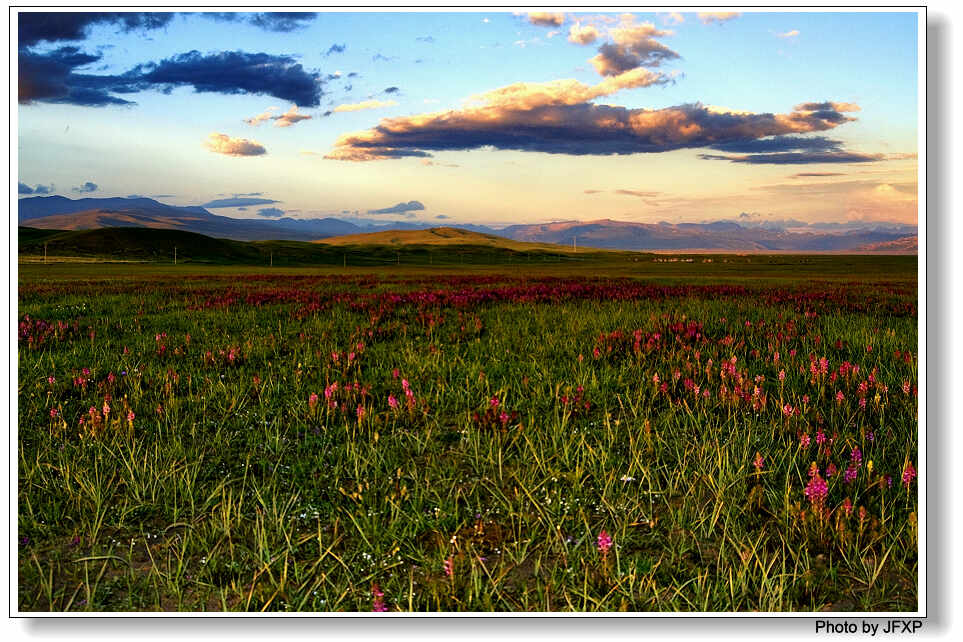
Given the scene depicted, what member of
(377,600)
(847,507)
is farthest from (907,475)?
(377,600)

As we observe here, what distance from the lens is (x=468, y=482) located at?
4.14m

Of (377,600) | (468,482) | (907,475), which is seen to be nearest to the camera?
(377,600)

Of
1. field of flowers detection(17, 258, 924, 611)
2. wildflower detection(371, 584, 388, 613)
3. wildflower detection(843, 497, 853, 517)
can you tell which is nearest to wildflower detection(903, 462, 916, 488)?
field of flowers detection(17, 258, 924, 611)

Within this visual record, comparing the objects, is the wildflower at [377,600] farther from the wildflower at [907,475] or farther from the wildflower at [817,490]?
the wildflower at [907,475]

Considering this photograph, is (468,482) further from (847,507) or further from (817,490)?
(847,507)

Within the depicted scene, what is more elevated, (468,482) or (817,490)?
(817,490)

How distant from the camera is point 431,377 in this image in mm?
6953

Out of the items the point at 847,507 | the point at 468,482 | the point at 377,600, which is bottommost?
the point at 377,600

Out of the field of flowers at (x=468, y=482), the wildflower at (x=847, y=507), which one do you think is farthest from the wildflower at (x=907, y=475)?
the wildflower at (x=847, y=507)

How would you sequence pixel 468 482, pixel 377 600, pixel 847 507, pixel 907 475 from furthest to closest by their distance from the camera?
1. pixel 468 482
2. pixel 907 475
3. pixel 847 507
4. pixel 377 600

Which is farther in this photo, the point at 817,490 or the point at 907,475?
the point at 907,475
